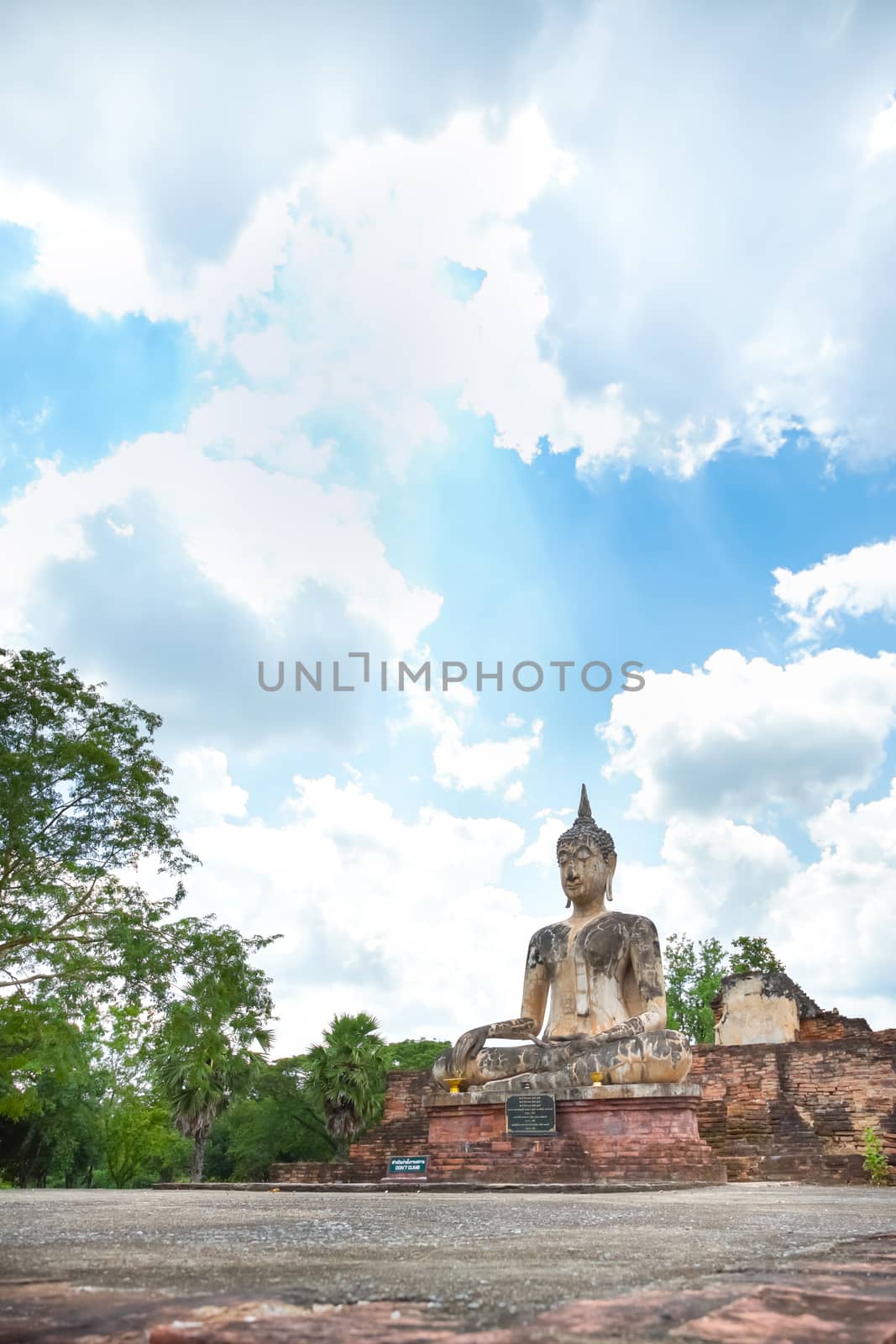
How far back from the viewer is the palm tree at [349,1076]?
69.5 ft

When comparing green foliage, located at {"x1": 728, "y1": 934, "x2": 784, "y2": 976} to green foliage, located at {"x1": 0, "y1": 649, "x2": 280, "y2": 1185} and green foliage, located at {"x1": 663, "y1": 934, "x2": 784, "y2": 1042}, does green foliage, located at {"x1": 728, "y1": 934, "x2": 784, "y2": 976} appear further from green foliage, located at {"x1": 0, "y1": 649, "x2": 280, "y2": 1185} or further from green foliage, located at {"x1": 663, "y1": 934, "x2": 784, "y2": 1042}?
green foliage, located at {"x1": 0, "y1": 649, "x2": 280, "y2": 1185}

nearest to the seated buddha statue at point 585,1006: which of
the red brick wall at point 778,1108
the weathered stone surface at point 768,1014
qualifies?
the red brick wall at point 778,1108

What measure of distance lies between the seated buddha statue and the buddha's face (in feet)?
0.04

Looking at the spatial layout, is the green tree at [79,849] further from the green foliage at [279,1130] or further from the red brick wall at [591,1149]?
the green foliage at [279,1130]

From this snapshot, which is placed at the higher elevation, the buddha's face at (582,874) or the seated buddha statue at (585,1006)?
the buddha's face at (582,874)

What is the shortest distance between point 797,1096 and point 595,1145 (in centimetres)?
472

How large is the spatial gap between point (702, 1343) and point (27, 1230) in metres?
2.56

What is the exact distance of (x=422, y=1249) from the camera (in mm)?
2354

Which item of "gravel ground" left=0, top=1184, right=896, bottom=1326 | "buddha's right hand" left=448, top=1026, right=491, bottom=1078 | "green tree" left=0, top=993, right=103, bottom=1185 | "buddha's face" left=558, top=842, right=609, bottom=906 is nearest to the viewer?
"gravel ground" left=0, top=1184, right=896, bottom=1326

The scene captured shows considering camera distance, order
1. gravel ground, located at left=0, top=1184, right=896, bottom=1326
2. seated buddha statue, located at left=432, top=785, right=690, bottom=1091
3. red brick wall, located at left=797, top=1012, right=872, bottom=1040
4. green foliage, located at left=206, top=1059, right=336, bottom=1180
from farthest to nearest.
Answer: green foliage, located at left=206, top=1059, right=336, bottom=1180
red brick wall, located at left=797, top=1012, right=872, bottom=1040
seated buddha statue, located at left=432, top=785, right=690, bottom=1091
gravel ground, located at left=0, top=1184, right=896, bottom=1326

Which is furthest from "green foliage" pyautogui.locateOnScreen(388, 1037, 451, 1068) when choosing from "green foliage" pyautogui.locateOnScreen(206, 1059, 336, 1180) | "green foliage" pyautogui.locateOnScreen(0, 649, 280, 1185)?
"green foliage" pyautogui.locateOnScreen(0, 649, 280, 1185)

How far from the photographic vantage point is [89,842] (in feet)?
45.1

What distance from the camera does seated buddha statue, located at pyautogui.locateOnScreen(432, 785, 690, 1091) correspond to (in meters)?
10.0

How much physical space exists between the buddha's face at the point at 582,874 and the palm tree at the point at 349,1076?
1091 centimetres
